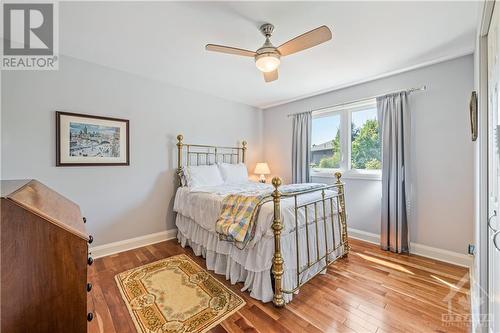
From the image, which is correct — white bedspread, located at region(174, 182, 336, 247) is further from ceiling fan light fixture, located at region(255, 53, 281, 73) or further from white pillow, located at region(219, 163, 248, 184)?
ceiling fan light fixture, located at region(255, 53, 281, 73)

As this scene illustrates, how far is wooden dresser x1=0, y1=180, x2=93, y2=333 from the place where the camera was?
30.8 inches

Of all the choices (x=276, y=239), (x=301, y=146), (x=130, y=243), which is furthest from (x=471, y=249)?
(x=130, y=243)

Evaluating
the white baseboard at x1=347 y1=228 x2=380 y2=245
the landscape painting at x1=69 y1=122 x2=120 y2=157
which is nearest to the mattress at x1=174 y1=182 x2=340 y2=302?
the white baseboard at x1=347 y1=228 x2=380 y2=245

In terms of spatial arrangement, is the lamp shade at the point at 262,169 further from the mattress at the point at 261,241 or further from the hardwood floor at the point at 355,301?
the hardwood floor at the point at 355,301

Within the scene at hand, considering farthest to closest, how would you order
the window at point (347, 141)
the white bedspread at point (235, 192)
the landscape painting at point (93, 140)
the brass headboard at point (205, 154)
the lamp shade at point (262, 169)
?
1. the lamp shade at point (262, 169)
2. the brass headboard at point (205, 154)
3. the window at point (347, 141)
4. the landscape painting at point (93, 140)
5. the white bedspread at point (235, 192)

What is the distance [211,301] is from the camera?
1834mm

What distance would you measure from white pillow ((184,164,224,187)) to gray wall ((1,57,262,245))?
0.35 m

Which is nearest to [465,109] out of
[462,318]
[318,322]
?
[462,318]

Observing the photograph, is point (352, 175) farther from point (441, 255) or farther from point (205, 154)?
point (205, 154)

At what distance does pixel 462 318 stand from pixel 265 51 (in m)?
2.65

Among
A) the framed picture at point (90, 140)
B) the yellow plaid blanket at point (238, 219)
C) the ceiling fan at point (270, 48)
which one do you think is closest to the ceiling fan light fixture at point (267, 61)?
the ceiling fan at point (270, 48)

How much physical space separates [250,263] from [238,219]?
1.31 feet

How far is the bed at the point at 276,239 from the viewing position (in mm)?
1811

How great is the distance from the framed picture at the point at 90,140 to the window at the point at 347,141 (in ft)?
10.4
